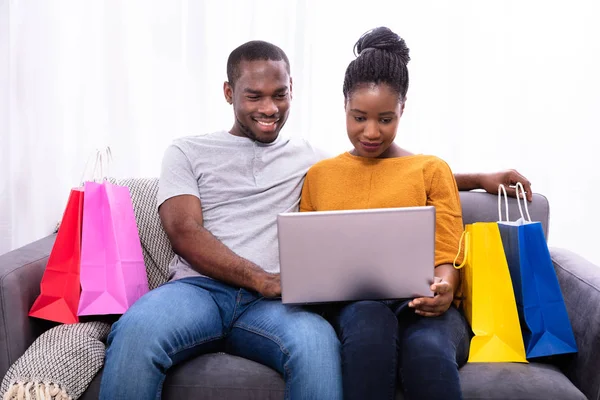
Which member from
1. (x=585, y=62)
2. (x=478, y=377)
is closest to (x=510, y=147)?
(x=585, y=62)

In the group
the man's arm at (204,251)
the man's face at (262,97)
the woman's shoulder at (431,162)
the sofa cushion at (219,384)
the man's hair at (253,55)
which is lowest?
the sofa cushion at (219,384)

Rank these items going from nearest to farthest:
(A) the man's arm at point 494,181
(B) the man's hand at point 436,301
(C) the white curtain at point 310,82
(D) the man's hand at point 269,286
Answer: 1. (B) the man's hand at point 436,301
2. (D) the man's hand at point 269,286
3. (A) the man's arm at point 494,181
4. (C) the white curtain at point 310,82

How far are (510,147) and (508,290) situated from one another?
0.91 metres

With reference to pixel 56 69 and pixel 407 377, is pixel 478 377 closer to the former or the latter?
pixel 407 377

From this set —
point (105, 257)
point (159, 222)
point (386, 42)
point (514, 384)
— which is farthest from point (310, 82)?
point (514, 384)

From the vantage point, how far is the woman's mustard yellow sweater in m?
1.44

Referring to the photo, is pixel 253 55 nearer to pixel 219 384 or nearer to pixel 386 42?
pixel 386 42

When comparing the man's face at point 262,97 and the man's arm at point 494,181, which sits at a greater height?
the man's face at point 262,97

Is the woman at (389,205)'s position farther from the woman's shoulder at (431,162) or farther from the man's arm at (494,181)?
the man's arm at (494,181)

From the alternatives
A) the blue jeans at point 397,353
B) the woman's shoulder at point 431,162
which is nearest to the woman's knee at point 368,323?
the blue jeans at point 397,353

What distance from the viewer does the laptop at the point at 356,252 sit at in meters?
1.21

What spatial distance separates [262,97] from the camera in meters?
1.62

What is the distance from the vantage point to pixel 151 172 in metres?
2.24

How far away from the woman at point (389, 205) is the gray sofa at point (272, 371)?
0.10m
